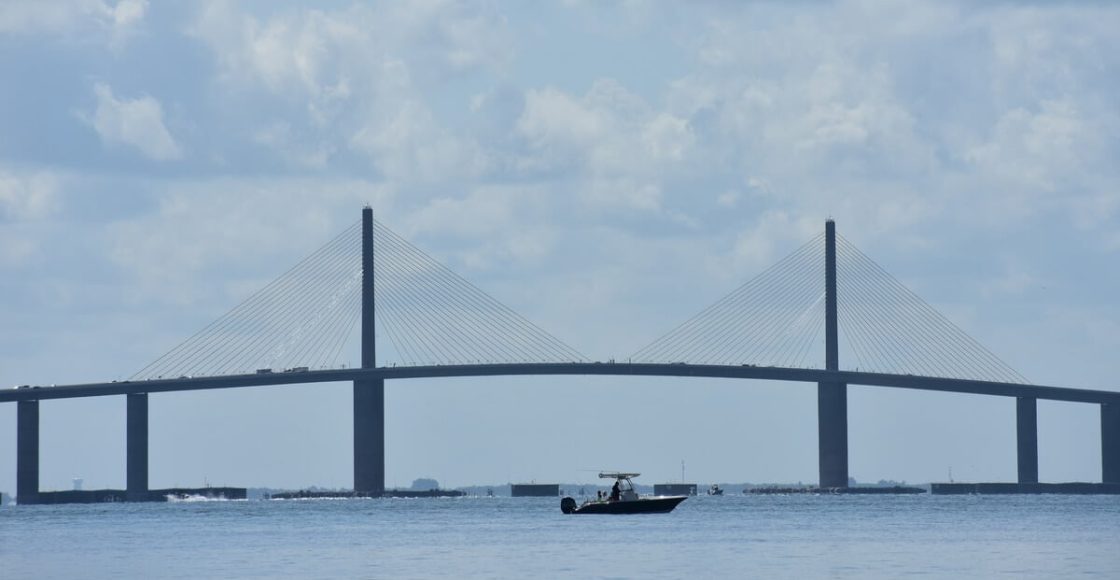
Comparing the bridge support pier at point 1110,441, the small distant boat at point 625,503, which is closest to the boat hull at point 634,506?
the small distant boat at point 625,503

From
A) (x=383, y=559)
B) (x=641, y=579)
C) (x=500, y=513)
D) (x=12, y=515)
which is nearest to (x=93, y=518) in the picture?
(x=12, y=515)

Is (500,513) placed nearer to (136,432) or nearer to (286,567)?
(136,432)

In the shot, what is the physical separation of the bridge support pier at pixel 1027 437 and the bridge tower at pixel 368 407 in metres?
45.6

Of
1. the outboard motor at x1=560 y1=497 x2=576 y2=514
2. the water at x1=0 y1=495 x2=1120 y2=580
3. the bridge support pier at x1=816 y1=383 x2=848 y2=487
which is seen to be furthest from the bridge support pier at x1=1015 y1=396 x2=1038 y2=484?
the outboard motor at x1=560 y1=497 x2=576 y2=514

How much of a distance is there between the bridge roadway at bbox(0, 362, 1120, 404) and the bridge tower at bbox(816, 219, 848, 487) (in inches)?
74.7

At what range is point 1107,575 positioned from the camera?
5925cm

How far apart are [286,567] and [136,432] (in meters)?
80.2

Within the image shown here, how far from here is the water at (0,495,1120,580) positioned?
6372cm

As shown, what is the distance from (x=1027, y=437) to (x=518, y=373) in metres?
39.8

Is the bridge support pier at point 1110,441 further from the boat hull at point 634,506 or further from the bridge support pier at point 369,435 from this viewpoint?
the boat hull at point 634,506

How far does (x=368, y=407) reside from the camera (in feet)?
477

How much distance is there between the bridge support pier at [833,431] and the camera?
497ft

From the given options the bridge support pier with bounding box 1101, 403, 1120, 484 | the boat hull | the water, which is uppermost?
the bridge support pier with bounding box 1101, 403, 1120, 484

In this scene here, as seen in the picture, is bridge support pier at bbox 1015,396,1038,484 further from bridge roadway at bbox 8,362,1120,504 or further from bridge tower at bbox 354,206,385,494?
bridge tower at bbox 354,206,385,494
